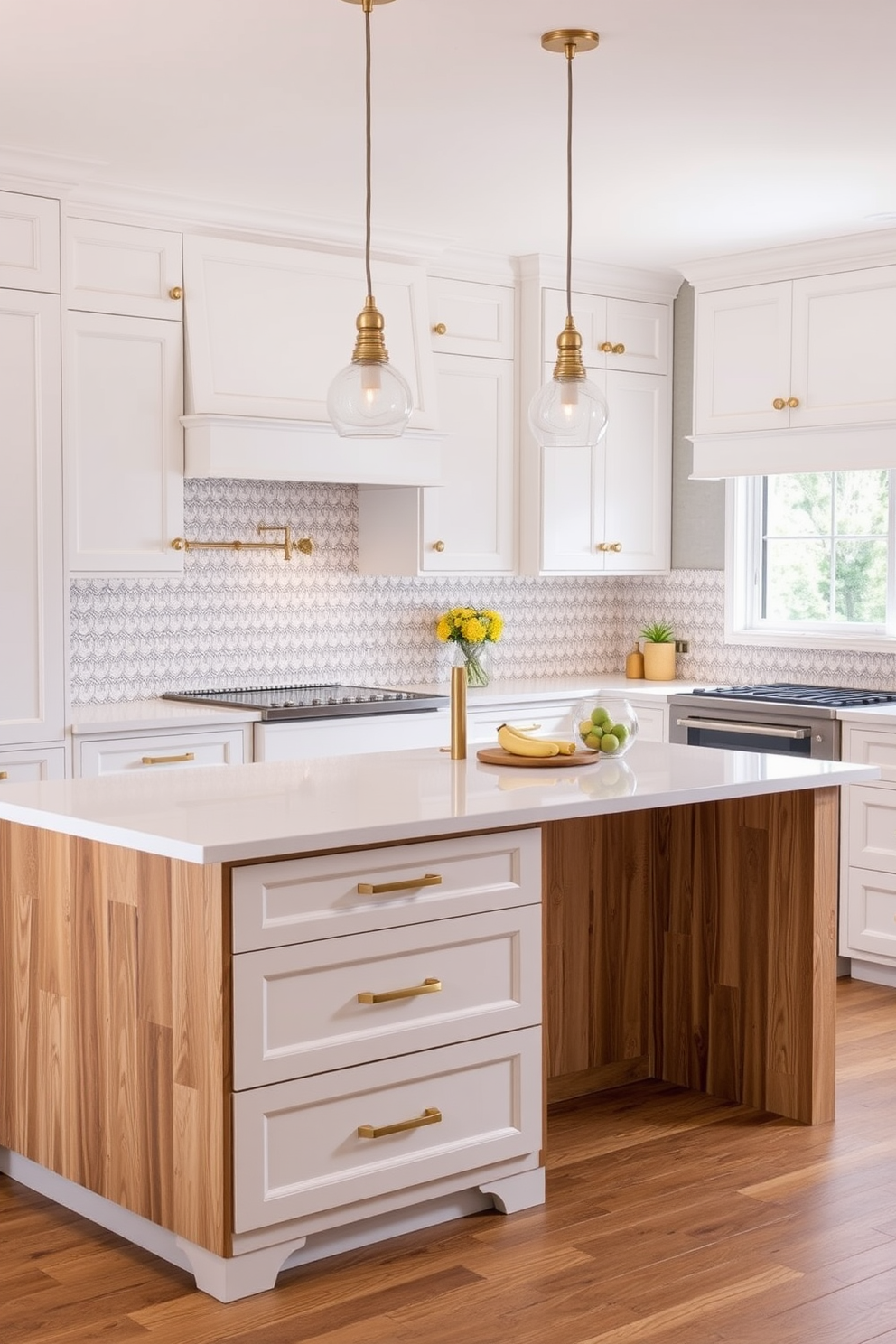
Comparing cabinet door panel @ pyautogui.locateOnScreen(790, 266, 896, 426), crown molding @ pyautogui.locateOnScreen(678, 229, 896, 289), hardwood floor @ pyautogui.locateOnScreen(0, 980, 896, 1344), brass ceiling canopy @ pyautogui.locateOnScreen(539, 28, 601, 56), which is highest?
brass ceiling canopy @ pyautogui.locateOnScreen(539, 28, 601, 56)

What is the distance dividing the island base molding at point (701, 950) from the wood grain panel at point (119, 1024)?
3.76ft

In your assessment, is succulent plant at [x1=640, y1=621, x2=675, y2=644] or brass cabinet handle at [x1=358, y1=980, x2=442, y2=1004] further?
succulent plant at [x1=640, y1=621, x2=675, y2=644]

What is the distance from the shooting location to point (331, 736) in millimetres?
4996

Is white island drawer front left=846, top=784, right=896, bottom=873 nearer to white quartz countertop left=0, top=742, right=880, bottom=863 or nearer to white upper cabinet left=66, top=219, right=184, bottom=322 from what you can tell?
white quartz countertop left=0, top=742, right=880, bottom=863

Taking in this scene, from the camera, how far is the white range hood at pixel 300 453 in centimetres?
489

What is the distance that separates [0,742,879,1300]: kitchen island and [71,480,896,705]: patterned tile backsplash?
174 cm

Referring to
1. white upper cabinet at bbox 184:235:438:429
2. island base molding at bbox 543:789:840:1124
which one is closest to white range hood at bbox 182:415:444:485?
white upper cabinet at bbox 184:235:438:429

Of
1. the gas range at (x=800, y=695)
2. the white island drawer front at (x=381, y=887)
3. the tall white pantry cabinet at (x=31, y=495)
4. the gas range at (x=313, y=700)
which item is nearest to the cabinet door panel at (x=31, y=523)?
the tall white pantry cabinet at (x=31, y=495)

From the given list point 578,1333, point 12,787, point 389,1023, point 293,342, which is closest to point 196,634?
point 293,342

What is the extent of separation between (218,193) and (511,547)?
1.76 metres

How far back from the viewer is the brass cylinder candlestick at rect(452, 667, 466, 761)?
3705mm

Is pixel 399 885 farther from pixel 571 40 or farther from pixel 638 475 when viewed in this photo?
pixel 638 475

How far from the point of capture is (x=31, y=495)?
4508mm

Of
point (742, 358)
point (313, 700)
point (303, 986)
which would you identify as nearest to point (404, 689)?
point (313, 700)
